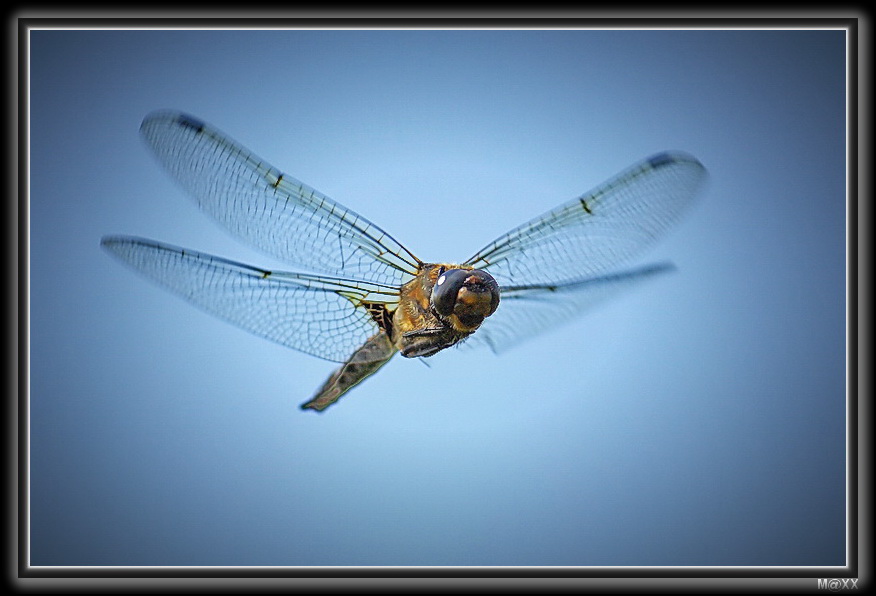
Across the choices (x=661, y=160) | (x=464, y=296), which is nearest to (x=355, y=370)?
(x=464, y=296)

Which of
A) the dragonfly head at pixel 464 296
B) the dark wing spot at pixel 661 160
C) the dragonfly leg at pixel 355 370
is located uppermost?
the dark wing spot at pixel 661 160

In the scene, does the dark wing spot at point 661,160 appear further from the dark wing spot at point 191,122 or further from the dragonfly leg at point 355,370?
the dark wing spot at point 191,122

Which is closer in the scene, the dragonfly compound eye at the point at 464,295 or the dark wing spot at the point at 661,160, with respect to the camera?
the dragonfly compound eye at the point at 464,295

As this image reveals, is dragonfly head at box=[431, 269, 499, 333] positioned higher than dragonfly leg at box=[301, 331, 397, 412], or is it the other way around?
dragonfly head at box=[431, 269, 499, 333]

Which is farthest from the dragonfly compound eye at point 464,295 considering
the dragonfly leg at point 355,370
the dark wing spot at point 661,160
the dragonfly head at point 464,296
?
the dark wing spot at point 661,160

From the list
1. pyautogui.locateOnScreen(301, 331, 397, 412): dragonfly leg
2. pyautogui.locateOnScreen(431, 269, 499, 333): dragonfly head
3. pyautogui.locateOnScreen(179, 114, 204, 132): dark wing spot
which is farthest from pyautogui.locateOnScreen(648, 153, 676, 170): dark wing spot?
pyautogui.locateOnScreen(179, 114, 204, 132): dark wing spot

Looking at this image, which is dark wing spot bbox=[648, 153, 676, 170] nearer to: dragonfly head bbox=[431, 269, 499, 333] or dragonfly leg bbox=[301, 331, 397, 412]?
dragonfly head bbox=[431, 269, 499, 333]

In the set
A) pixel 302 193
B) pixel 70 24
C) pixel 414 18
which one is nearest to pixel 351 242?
pixel 302 193

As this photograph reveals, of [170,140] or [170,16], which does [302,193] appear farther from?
[170,16]
